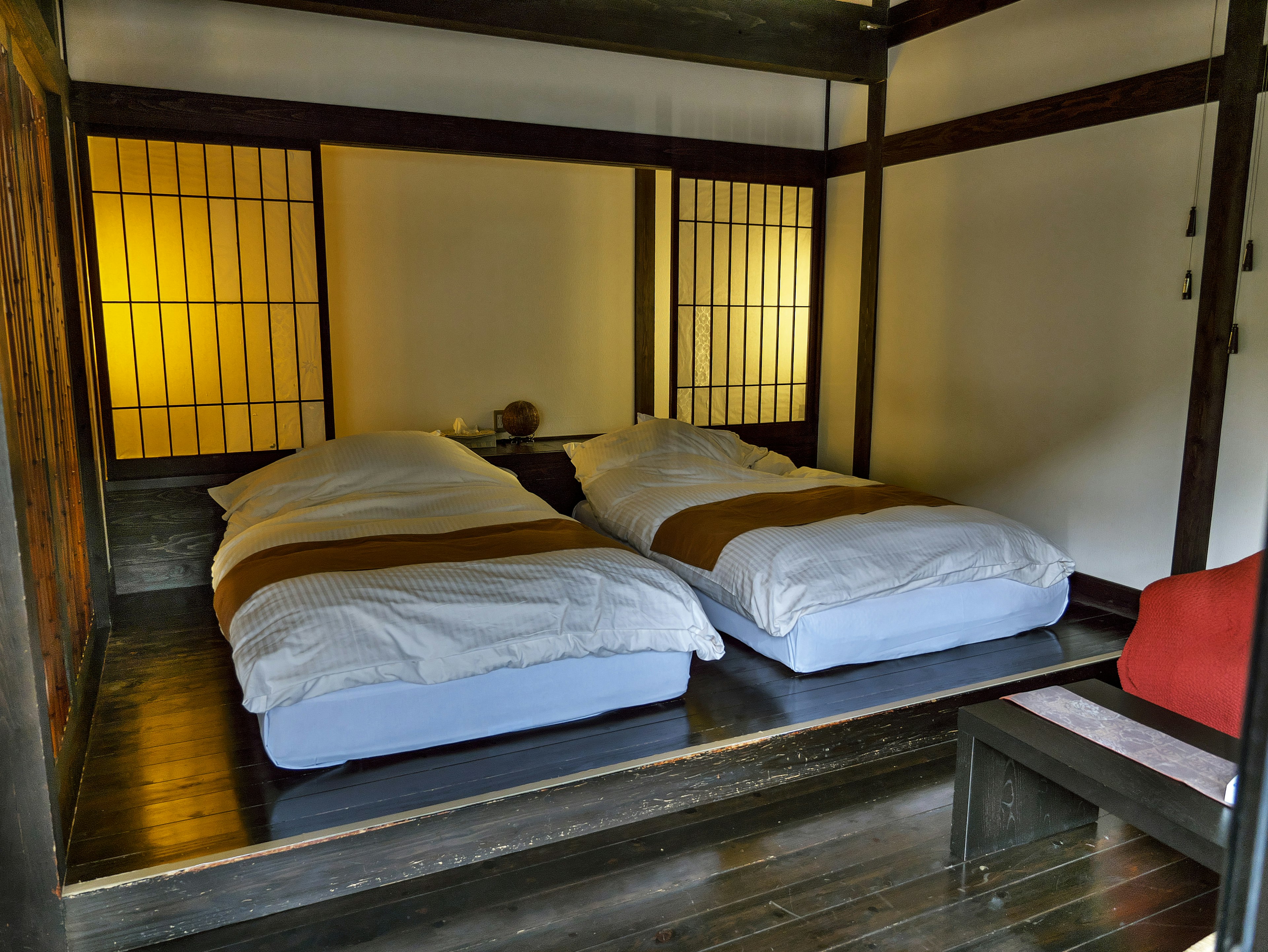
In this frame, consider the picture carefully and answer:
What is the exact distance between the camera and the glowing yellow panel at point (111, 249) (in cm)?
375

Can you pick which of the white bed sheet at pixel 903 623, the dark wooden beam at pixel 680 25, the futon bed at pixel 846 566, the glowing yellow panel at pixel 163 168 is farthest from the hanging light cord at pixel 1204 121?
the glowing yellow panel at pixel 163 168

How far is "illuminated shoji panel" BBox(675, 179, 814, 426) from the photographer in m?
4.97

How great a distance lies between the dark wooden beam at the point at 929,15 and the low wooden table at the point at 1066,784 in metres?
3.21

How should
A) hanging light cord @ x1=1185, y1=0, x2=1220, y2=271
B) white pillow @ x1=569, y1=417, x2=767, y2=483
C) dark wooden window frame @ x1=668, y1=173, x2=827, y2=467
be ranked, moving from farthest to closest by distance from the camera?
1. dark wooden window frame @ x1=668, y1=173, x2=827, y2=467
2. white pillow @ x1=569, y1=417, x2=767, y2=483
3. hanging light cord @ x1=1185, y1=0, x2=1220, y2=271

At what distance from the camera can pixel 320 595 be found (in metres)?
2.30

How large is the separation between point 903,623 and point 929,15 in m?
3.12

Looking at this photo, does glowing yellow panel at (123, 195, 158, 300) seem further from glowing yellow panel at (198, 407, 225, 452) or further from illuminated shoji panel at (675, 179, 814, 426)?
illuminated shoji panel at (675, 179, 814, 426)

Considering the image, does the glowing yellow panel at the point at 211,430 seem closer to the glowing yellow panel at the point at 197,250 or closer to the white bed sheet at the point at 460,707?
the glowing yellow panel at the point at 197,250

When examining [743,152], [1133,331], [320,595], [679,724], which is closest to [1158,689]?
[679,724]

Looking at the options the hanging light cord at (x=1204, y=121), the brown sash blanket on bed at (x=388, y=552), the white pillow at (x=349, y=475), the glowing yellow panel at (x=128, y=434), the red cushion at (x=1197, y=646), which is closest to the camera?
the red cushion at (x=1197, y=646)

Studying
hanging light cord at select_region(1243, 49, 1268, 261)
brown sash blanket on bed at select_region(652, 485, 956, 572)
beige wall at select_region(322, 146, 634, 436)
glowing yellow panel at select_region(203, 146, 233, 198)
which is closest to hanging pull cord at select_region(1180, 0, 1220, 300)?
hanging light cord at select_region(1243, 49, 1268, 261)

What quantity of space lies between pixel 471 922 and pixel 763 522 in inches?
68.1

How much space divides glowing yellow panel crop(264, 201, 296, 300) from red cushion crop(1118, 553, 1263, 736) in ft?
11.9

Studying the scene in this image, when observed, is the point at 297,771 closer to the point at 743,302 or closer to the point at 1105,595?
the point at 1105,595
